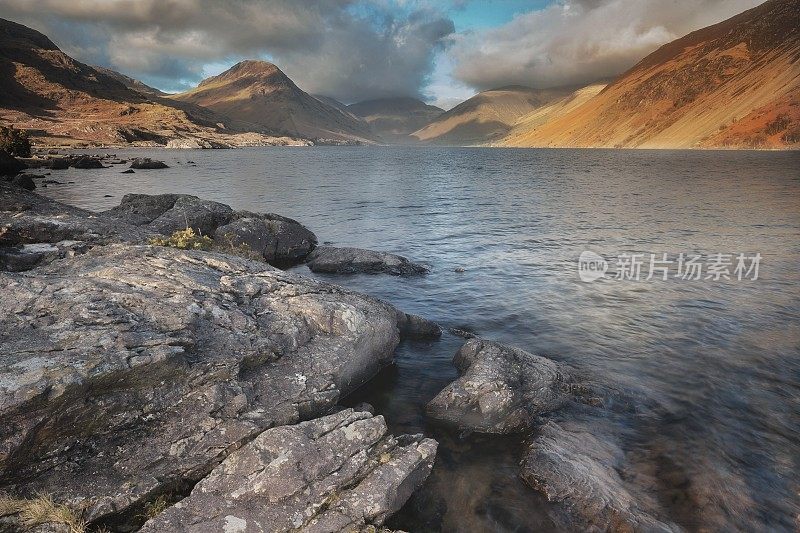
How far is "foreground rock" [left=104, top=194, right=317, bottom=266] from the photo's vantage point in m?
25.8

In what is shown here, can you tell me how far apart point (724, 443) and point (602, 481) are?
409 centimetres

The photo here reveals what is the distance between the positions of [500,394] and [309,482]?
607 cm

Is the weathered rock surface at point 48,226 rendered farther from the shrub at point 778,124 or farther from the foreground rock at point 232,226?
the shrub at point 778,124

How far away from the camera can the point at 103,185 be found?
62.8 meters

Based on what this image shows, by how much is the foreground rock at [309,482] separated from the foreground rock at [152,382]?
0.06m

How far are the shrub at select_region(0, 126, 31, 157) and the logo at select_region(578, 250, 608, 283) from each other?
297ft

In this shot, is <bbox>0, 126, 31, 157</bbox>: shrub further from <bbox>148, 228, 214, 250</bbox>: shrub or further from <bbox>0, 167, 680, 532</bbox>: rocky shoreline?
<bbox>0, 167, 680, 532</bbox>: rocky shoreline

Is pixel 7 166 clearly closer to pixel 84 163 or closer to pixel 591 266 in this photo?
pixel 84 163

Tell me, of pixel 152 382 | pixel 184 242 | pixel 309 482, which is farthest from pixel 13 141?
pixel 309 482

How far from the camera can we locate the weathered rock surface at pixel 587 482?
29.0 feet

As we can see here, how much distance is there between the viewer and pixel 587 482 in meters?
9.52

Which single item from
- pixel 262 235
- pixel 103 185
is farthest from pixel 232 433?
pixel 103 185

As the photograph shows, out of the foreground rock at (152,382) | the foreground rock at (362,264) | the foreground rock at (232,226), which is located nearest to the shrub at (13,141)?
the foreground rock at (232,226)

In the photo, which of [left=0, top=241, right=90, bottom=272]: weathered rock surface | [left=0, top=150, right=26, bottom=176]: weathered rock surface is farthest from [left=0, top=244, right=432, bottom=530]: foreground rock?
[left=0, top=150, right=26, bottom=176]: weathered rock surface
